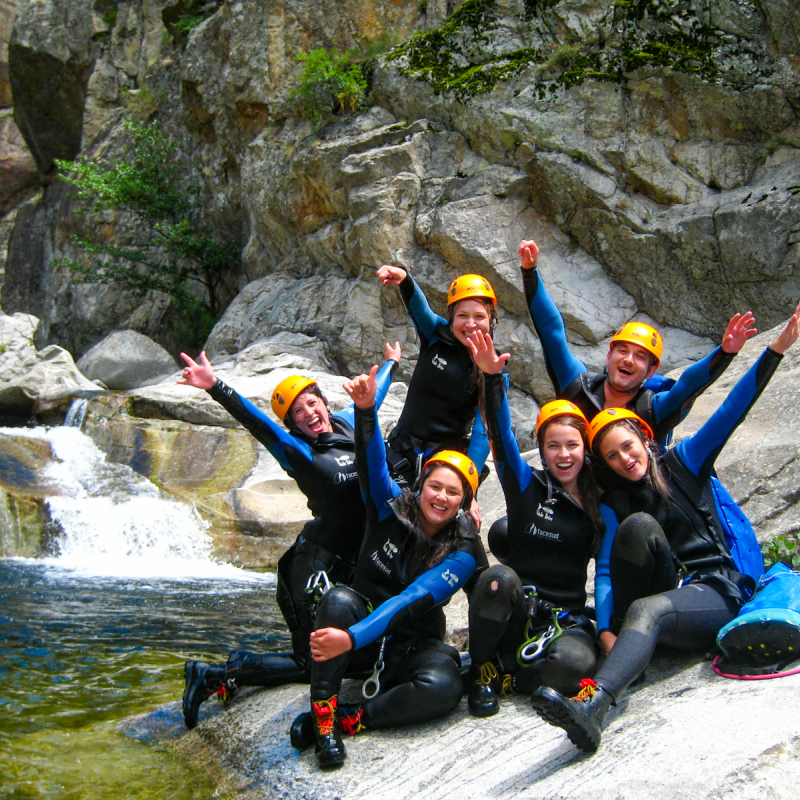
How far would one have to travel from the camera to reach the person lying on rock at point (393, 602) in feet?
Answer: 9.36

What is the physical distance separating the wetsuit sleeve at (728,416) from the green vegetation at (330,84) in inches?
451

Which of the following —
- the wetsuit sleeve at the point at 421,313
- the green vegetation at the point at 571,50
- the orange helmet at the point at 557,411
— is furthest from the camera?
the green vegetation at the point at 571,50

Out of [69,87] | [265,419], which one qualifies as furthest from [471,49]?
[69,87]

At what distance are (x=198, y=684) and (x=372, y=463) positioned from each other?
1.32 meters

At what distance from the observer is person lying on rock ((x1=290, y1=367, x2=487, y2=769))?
9.36ft

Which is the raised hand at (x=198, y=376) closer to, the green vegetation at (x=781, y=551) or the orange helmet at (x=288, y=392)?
the orange helmet at (x=288, y=392)

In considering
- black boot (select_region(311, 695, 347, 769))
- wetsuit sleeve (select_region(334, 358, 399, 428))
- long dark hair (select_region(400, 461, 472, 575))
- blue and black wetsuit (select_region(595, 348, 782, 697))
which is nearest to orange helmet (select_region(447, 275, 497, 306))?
wetsuit sleeve (select_region(334, 358, 399, 428))

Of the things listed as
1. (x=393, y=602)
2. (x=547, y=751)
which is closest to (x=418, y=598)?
(x=393, y=602)

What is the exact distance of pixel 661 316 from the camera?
11.0 m

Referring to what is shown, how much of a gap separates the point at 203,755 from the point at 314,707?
69 centimetres

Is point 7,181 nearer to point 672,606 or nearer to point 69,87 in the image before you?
point 69,87

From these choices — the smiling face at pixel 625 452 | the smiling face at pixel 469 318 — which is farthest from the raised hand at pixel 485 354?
the smiling face at pixel 469 318

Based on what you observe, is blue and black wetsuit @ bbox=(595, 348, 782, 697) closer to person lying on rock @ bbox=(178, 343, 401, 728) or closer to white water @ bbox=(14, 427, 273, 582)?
person lying on rock @ bbox=(178, 343, 401, 728)

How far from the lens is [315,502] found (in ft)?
12.2
